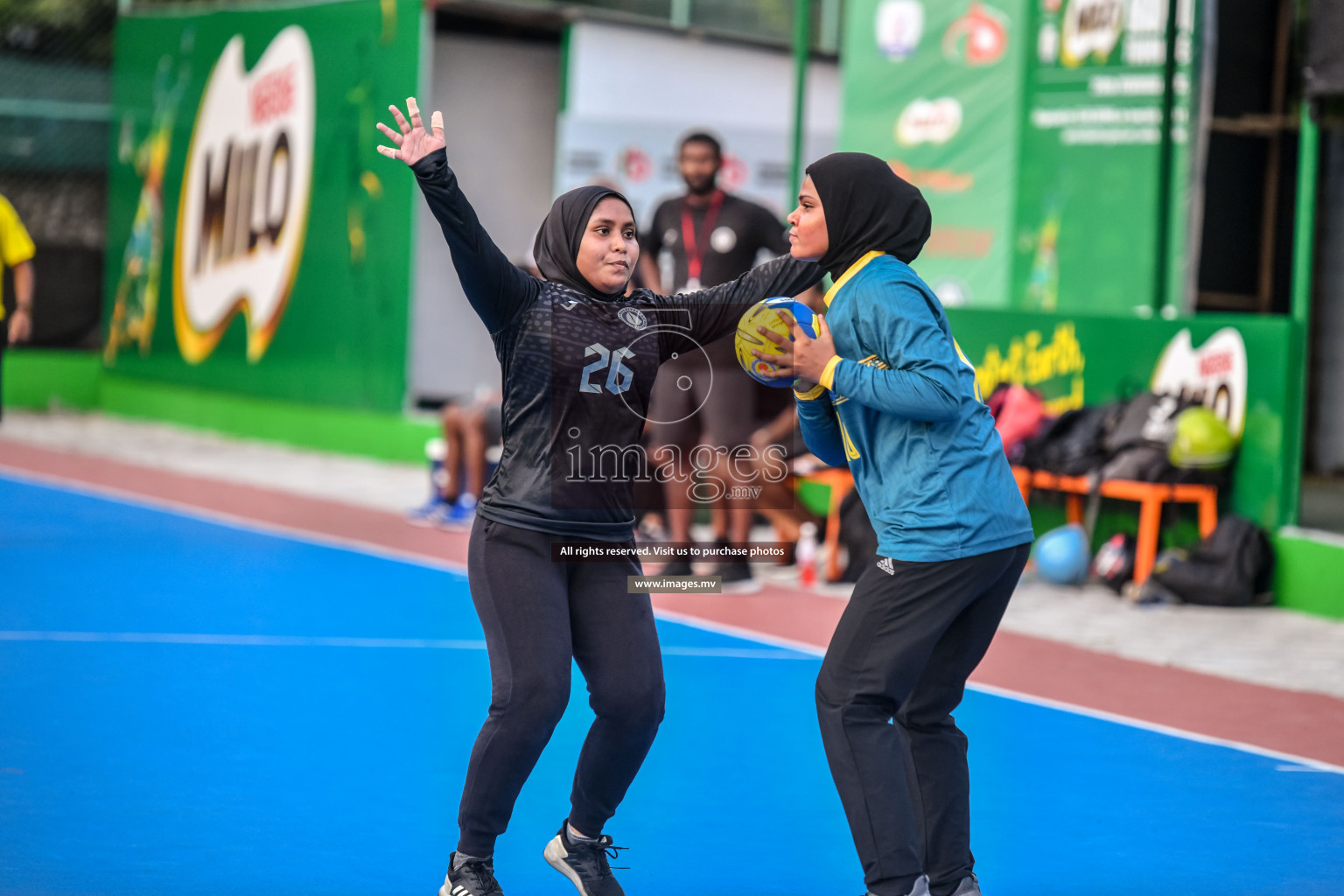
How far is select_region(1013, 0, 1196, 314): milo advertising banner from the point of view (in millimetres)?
13562

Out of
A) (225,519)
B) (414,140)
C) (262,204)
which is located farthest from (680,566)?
(262,204)

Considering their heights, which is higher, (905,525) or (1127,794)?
(905,525)

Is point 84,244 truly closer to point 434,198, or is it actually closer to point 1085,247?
point 1085,247

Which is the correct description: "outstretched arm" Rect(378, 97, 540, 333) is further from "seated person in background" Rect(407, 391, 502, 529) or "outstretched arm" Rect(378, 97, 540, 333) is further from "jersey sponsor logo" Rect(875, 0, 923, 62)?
"jersey sponsor logo" Rect(875, 0, 923, 62)

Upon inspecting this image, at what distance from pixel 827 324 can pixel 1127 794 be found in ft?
8.13

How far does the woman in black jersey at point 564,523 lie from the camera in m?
4.19

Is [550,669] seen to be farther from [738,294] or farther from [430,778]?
[430,778]

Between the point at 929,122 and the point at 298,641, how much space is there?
354 inches

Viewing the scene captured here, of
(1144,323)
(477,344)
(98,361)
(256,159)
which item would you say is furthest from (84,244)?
(1144,323)

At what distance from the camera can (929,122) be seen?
48.6 ft

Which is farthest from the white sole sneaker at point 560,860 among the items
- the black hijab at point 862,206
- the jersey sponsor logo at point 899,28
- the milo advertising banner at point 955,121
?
the jersey sponsor logo at point 899,28

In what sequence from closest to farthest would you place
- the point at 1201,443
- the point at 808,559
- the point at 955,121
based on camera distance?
1. the point at 1201,443
2. the point at 808,559
3. the point at 955,121

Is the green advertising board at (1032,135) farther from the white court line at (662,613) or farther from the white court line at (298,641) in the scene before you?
the white court line at (298,641)

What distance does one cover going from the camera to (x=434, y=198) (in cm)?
404
